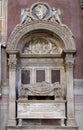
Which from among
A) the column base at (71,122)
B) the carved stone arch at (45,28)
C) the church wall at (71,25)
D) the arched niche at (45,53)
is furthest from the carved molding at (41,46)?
the column base at (71,122)

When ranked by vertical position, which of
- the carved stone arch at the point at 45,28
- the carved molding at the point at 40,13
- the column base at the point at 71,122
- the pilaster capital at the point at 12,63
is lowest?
the column base at the point at 71,122

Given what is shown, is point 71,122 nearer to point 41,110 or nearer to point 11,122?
point 41,110

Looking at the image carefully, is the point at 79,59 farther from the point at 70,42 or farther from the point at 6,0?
the point at 6,0

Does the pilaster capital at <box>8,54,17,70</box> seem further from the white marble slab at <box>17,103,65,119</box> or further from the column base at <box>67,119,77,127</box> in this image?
the column base at <box>67,119,77,127</box>

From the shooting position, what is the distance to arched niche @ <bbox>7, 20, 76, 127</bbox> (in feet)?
52.5

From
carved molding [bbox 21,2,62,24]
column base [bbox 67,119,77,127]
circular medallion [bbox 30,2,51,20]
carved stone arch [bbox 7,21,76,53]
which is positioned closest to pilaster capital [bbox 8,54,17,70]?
carved stone arch [bbox 7,21,76,53]

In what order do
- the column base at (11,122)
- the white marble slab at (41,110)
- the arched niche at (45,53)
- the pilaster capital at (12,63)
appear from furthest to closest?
1. the pilaster capital at (12,63)
2. the arched niche at (45,53)
3. the white marble slab at (41,110)
4. the column base at (11,122)

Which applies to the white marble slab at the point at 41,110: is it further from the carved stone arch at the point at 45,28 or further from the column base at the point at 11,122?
the carved stone arch at the point at 45,28

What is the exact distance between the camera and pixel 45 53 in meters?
16.9

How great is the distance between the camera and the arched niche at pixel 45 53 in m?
16.0

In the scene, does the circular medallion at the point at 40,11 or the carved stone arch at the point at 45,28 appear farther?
the circular medallion at the point at 40,11

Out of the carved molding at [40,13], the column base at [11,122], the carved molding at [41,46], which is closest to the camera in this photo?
the column base at [11,122]

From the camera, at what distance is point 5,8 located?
55.4 ft

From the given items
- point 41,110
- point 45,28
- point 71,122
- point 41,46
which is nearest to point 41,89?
point 41,110
